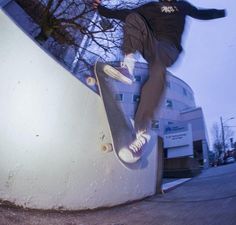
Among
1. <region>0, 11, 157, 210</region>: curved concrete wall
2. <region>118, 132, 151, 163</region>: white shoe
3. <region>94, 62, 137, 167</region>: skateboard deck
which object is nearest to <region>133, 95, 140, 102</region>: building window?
<region>94, 62, 137, 167</region>: skateboard deck

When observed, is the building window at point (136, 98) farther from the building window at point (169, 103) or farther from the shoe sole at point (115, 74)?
the building window at point (169, 103)

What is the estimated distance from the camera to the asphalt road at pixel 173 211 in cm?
151

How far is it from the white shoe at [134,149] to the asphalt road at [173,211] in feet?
0.97

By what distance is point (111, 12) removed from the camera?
1.77m

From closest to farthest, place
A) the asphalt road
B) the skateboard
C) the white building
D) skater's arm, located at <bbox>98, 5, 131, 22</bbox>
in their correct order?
the asphalt road, skater's arm, located at <bbox>98, 5, 131, 22</bbox>, the skateboard, the white building

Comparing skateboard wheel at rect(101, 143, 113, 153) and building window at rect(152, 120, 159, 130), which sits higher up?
building window at rect(152, 120, 159, 130)

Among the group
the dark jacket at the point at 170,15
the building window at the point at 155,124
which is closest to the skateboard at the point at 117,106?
the building window at the point at 155,124

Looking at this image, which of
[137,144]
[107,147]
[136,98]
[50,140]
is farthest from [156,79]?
[50,140]

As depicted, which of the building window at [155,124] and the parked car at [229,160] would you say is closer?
the building window at [155,124]

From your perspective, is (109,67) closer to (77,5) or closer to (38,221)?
(77,5)

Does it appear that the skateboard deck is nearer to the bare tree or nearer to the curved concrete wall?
the curved concrete wall

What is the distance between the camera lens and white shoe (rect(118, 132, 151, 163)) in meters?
1.86

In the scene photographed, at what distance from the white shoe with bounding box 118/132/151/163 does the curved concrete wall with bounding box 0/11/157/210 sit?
0.25 metres

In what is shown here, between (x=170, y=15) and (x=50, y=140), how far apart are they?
107 cm
